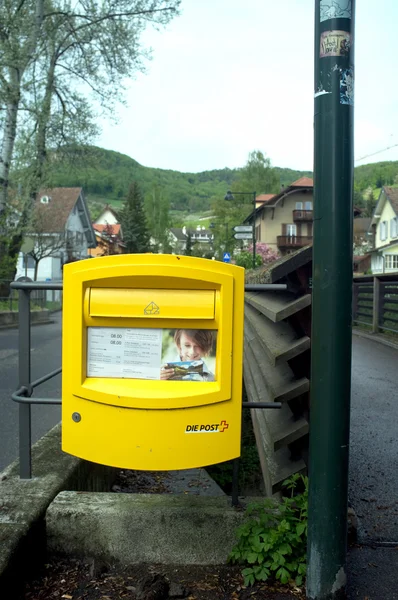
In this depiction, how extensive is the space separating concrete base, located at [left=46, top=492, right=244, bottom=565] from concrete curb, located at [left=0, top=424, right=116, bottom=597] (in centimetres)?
9

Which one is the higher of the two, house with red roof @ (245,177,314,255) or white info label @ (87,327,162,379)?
house with red roof @ (245,177,314,255)

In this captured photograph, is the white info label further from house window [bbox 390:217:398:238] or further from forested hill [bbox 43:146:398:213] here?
forested hill [bbox 43:146:398:213]

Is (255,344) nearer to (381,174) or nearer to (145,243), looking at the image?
(145,243)

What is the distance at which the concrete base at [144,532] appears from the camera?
2.63 m

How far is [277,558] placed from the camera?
244 cm

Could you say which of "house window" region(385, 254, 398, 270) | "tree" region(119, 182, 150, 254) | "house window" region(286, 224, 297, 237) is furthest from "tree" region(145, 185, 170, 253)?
"house window" region(385, 254, 398, 270)

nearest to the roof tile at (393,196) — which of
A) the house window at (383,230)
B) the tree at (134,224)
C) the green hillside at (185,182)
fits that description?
the house window at (383,230)

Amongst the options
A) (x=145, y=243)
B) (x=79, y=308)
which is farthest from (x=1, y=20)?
(x=145, y=243)

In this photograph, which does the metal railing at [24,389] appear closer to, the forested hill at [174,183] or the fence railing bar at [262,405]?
the fence railing bar at [262,405]

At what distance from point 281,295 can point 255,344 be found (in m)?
1.24

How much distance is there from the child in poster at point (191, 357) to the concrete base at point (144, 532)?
26.7 inches

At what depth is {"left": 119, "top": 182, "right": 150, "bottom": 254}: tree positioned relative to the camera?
8512cm

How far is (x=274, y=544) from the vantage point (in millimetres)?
2455

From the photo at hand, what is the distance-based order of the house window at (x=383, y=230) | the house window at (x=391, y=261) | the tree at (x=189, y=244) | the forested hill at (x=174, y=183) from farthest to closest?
the forested hill at (x=174, y=183)
the tree at (x=189, y=244)
the house window at (x=383, y=230)
the house window at (x=391, y=261)
